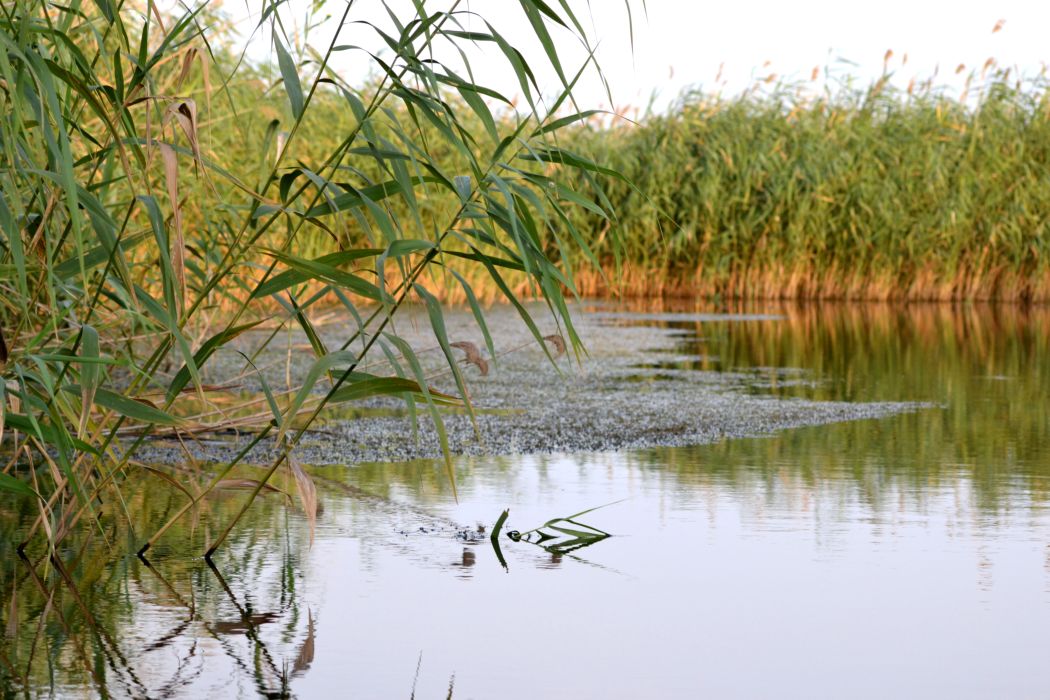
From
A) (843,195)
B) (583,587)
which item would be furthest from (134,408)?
(843,195)

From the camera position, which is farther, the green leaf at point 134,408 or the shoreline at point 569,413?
the shoreline at point 569,413

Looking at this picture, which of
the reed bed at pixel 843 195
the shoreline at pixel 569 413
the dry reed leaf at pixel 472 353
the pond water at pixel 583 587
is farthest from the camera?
the reed bed at pixel 843 195

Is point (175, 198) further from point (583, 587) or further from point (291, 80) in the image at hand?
point (583, 587)

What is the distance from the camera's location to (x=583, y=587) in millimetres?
2674

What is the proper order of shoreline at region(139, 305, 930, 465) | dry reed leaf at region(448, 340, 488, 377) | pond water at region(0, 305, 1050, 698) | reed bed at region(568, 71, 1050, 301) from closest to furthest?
pond water at region(0, 305, 1050, 698)
dry reed leaf at region(448, 340, 488, 377)
shoreline at region(139, 305, 930, 465)
reed bed at region(568, 71, 1050, 301)

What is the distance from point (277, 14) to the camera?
2363 millimetres

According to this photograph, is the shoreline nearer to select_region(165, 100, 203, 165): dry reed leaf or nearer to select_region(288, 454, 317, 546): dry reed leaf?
select_region(288, 454, 317, 546): dry reed leaf

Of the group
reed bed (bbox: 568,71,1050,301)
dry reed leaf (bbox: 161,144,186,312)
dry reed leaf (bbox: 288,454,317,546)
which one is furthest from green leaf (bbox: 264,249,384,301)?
reed bed (bbox: 568,71,1050,301)

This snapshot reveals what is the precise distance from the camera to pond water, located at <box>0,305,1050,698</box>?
7.04 feet

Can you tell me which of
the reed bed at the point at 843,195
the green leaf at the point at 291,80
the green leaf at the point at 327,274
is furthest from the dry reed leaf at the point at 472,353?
the reed bed at the point at 843,195

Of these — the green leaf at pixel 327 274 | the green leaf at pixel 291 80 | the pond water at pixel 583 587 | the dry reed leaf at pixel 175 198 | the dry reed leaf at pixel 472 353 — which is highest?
the green leaf at pixel 291 80

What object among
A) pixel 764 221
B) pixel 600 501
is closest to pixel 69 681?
pixel 600 501

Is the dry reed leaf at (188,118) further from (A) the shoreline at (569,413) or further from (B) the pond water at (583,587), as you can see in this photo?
(A) the shoreline at (569,413)

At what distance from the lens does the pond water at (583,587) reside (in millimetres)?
2146
